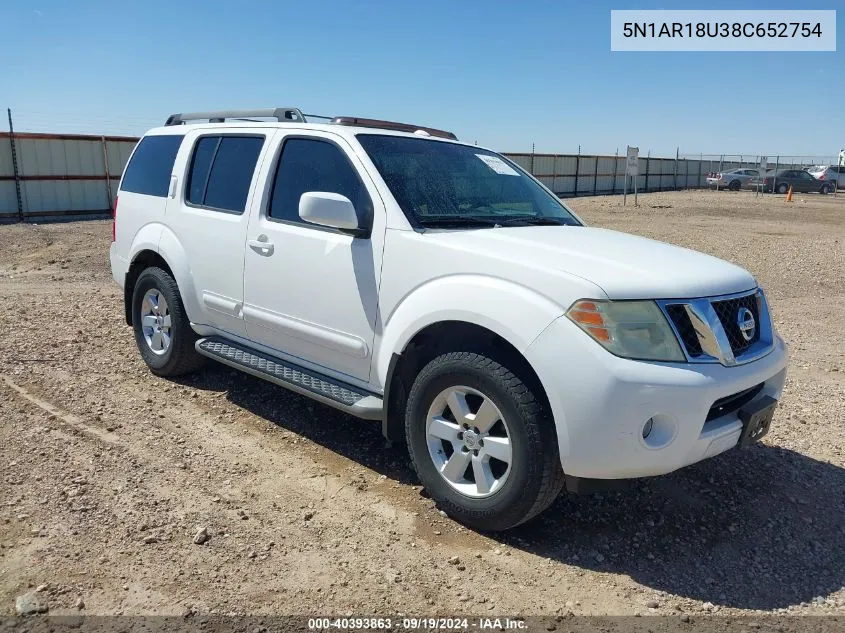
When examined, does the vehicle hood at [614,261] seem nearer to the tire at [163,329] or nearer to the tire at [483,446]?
the tire at [483,446]

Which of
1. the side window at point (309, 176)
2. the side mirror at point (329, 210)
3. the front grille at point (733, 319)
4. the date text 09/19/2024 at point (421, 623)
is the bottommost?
the date text 09/19/2024 at point (421, 623)

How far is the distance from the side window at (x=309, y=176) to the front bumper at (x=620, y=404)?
4.85 ft

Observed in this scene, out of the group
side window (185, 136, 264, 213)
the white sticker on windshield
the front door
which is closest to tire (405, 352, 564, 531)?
the front door

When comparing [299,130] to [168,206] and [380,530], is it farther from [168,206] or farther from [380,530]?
[380,530]

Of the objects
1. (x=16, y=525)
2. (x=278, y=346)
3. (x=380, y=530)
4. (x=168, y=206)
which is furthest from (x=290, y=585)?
(x=168, y=206)

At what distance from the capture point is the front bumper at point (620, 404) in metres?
2.87

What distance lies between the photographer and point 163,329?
5391 millimetres

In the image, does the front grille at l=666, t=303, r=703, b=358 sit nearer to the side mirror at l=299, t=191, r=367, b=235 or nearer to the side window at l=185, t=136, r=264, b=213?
the side mirror at l=299, t=191, r=367, b=235

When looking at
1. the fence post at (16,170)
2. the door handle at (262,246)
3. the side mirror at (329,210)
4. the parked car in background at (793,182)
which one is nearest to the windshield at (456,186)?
the side mirror at (329,210)

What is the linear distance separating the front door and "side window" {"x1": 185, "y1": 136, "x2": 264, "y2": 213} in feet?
0.89

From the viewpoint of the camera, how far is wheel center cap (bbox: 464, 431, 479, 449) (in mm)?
3318

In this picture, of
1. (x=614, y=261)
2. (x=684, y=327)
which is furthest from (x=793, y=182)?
(x=684, y=327)

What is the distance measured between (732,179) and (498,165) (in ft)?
144

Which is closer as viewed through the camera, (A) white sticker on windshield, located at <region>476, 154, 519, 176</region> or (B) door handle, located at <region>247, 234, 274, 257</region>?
(B) door handle, located at <region>247, 234, 274, 257</region>
